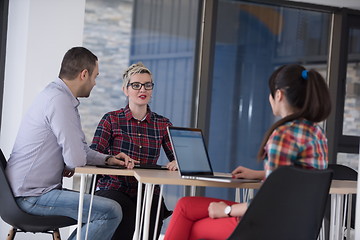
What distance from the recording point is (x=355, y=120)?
6.28m

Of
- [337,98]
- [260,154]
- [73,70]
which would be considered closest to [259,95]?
[337,98]

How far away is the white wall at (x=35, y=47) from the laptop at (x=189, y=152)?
1.99 metres

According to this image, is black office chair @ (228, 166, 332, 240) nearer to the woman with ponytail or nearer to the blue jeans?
the woman with ponytail

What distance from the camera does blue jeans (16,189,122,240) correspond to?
3117 millimetres

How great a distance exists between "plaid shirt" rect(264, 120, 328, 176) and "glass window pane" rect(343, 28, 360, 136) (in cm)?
407

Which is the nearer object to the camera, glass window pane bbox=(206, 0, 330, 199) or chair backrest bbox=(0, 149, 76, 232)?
chair backrest bbox=(0, 149, 76, 232)

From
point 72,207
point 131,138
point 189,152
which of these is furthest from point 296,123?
point 131,138

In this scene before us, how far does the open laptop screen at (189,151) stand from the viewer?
112 inches

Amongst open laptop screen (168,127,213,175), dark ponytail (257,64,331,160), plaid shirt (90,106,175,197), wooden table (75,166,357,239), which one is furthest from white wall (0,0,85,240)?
dark ponytail (257,64,331,160)

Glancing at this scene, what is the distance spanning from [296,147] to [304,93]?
8.9 inches

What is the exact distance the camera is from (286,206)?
7.17ft

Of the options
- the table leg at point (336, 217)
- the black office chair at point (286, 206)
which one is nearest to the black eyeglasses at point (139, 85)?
the table leg at point (336, 217)

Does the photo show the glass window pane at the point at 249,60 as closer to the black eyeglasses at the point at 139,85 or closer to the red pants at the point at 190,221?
the black eyeglasses at the point at 139,85

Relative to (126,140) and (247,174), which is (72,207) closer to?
(126,140)
